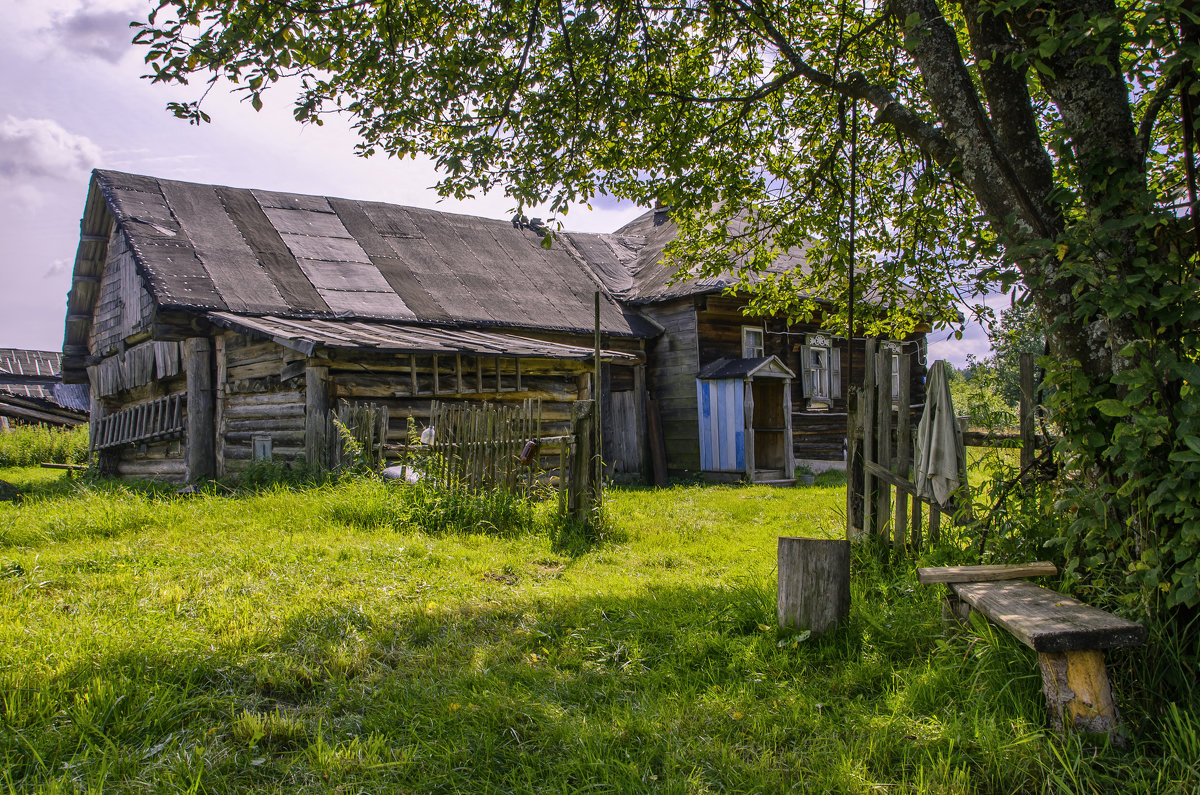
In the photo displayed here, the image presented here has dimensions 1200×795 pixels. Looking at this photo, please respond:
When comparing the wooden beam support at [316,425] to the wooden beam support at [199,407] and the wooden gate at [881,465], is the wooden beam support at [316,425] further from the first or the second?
the wooden gate at [881,465]

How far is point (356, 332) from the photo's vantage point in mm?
11094

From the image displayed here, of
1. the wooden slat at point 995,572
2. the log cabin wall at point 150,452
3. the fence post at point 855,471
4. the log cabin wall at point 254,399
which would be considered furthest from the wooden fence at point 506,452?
the log cabin wall at point 150,452

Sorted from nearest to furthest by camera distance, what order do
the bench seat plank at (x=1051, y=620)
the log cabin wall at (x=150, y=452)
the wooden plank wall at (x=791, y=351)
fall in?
1. the bench seat plank at (x=1051, y=620)
2. the log cabin wall at (x=150, y=452)
3. the wooden plank wall at (x=791, y=351)

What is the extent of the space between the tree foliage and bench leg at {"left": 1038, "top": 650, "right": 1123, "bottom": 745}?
41 cm

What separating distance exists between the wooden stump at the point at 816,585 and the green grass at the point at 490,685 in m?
0.12

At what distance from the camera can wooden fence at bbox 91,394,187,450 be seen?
12695mm

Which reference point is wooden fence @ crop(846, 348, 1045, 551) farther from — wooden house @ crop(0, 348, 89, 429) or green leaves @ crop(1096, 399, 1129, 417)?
wooden house @ crop(0, 348, 89, 429)

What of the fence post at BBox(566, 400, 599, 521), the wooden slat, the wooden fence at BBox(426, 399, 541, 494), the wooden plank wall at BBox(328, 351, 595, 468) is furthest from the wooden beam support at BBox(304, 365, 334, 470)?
the wooden slat

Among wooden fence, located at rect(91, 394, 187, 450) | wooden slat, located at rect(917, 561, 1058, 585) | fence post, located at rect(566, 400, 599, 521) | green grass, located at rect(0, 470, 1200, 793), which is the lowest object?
green grass, located at rect(0, 470, 1200, 793)

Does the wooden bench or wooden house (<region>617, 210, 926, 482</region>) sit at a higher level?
wooden house (<region>617, 210, 926, 482</region>)

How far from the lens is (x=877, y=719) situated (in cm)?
311

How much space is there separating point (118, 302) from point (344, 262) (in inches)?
173

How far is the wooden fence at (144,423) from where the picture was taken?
1269 centimetres

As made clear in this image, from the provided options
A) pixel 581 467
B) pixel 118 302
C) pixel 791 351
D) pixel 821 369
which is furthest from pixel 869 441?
pixel 118 302
